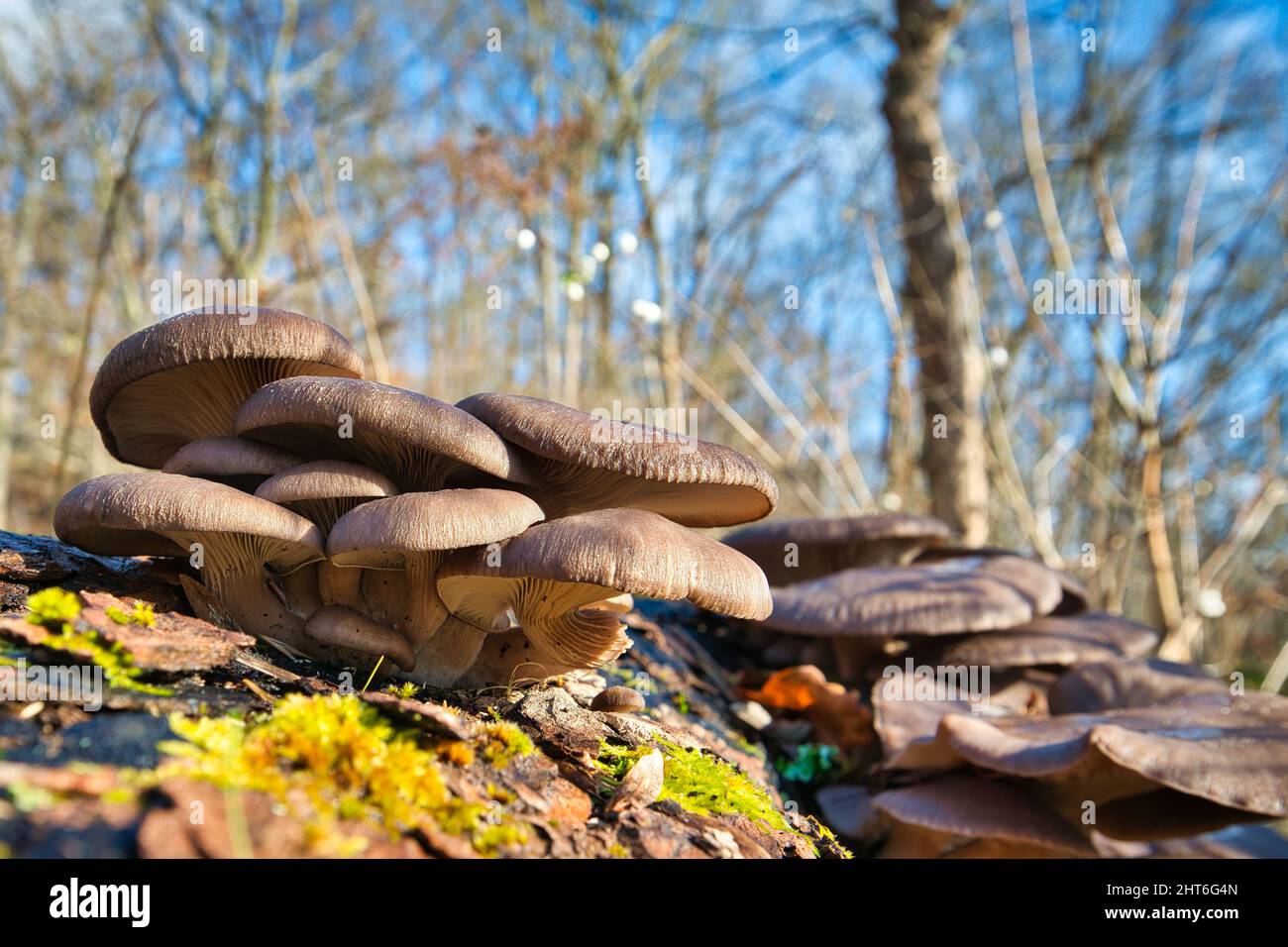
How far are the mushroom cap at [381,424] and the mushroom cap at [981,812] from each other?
1.90 m

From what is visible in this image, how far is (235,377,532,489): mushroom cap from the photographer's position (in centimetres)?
175

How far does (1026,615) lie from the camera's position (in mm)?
3459

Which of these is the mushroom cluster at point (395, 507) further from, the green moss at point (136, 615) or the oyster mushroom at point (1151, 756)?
the oyster mushroom at point (1151, 756)

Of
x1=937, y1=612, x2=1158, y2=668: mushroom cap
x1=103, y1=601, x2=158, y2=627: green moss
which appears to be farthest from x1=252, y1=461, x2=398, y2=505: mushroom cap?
x1=937, y1=612, x2=1158, y2=668: mushroom cap

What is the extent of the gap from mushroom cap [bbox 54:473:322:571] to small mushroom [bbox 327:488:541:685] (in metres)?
0.12

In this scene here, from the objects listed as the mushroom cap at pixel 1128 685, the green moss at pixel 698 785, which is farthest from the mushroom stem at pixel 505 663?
the mushroom cap at pixel 1128 685

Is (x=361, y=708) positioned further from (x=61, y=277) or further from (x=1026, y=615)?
(x=61, y=277)

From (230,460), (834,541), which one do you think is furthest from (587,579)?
(834,541)

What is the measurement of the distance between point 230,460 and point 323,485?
→ 1.10 feet

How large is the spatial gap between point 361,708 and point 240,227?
12.3 m

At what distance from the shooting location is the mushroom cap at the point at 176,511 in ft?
5.41
